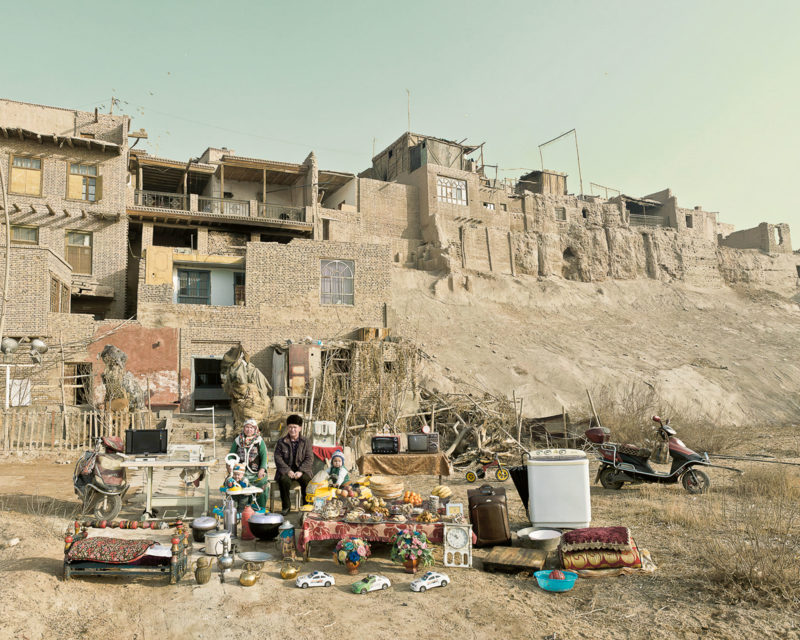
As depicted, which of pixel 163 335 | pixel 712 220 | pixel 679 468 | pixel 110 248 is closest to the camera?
pixel 679 468

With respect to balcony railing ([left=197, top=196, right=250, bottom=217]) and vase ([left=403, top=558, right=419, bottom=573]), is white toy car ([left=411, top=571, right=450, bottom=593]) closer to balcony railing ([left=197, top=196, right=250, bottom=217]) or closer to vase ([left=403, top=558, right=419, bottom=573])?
vase ([left=403, top=558, right=419, bottom=573])

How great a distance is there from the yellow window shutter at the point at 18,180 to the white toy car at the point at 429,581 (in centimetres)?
2355

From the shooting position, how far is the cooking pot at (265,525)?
726cm

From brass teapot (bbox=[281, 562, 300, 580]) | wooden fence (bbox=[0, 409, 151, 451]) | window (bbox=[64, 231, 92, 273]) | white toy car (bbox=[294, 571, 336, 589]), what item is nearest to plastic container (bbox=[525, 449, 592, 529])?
white toy car (bbox=[294, 571, 336, 589])

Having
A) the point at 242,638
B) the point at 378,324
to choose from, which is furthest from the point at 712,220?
the point at 242,638

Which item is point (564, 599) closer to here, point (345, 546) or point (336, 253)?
point (345, 546)

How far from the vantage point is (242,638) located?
4.85 m

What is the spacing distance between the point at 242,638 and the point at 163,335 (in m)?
16.5

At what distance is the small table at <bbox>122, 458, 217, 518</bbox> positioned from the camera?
7984 millimetres

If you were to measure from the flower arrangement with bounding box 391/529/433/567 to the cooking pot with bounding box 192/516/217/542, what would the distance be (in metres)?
2.27

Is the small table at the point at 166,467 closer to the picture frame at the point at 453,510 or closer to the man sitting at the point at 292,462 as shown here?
the man sitting at the point at 292,462

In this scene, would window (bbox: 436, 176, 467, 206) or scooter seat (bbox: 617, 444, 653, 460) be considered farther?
window (bbox: 436, 176, 467, 206)

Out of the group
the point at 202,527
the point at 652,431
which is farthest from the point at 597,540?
the point at 652,431

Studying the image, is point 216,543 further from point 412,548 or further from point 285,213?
point 285,213
